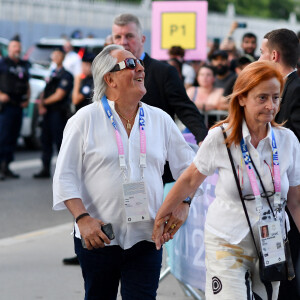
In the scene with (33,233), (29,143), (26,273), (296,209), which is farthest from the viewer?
(29,143)

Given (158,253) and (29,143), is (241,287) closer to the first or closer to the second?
(158,253)

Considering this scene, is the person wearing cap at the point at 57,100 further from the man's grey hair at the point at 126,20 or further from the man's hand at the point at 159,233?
the man's hand at the point at 159,233

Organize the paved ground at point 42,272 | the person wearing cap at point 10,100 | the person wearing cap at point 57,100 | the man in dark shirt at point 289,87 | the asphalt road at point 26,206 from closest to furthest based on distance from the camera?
the man in dark shirt at point 289,87 → the paved ground at point 42,272 → the asphalt road at point 26,206 → the person wearing cap at point 57,100 → the person wearing cap at point 10,100

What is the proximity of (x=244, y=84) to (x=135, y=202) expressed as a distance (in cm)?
78

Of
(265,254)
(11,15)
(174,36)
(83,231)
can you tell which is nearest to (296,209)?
(265,254)

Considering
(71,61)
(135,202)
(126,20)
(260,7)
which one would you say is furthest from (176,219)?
(260,7)

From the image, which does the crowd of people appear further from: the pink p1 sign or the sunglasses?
the pink p1 sign

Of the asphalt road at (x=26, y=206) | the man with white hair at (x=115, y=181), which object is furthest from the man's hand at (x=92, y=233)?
the asphalt road at (x=26, y=206)

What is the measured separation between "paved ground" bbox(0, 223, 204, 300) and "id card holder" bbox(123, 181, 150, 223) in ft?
7.92

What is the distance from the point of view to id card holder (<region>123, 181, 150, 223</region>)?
386 centimetres

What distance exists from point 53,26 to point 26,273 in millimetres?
24468

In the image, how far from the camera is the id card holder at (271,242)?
375cm

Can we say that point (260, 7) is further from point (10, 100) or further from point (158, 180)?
point (158, 180)

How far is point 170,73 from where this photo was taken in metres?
5.54
